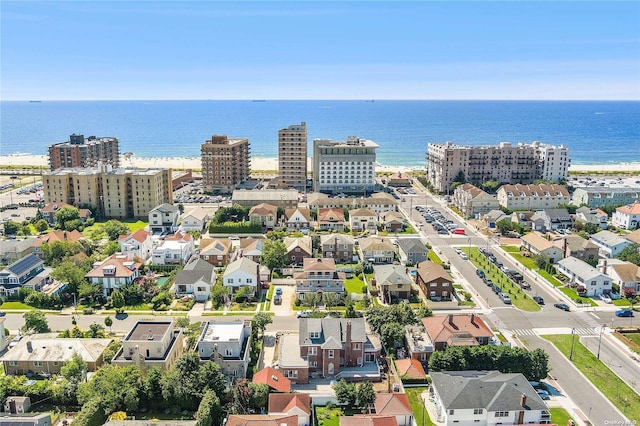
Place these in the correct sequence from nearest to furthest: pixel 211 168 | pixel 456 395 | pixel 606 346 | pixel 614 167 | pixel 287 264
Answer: pixel 456 395, pixel 606 346, pixel 287 264, pixel 211 168, pixel 614 167

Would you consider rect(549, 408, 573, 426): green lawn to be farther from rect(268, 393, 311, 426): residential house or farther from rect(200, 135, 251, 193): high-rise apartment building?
rect(200, 135, 251, 193): high-rise apartment building

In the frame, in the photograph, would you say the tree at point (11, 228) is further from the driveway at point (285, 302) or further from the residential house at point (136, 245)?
the driveway at point (285, 302)

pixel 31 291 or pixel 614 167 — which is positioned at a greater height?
pixel 614 167

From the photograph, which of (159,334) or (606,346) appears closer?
(159,334)

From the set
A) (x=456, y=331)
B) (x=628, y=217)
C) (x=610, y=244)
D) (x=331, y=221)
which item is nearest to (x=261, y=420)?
(x=456, y=331)

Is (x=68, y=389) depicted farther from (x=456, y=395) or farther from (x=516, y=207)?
(x=516, y=207)

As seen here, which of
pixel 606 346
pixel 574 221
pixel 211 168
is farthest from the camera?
pixel 211 168

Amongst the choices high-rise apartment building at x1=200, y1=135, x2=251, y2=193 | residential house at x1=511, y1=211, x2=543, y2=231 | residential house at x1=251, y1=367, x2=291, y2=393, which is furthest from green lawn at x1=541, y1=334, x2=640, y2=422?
high-rise apartment building at x1=200, y1=135, x2=251, y2=193

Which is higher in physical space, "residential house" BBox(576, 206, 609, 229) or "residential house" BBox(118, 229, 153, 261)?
"residential house" BBox(576, 206, 609, 229)

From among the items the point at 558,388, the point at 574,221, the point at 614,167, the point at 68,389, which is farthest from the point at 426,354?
the point at 614,167
